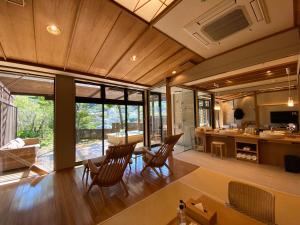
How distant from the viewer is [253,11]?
2.44 metres

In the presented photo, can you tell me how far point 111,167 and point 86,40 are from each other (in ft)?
8.87

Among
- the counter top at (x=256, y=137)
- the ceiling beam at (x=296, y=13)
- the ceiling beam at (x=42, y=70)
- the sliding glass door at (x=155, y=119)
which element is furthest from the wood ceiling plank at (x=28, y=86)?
the ceiling beam at (x=296, y=13)

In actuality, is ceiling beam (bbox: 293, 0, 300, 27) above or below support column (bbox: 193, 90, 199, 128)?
above

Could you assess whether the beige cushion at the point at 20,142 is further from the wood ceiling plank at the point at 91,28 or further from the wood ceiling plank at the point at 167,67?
the wood ceiling plank at the point at 167,67

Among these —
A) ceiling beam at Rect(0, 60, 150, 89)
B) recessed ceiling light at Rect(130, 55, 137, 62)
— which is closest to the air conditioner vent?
recessed ceiling light at Rect(130, 55, 137, 62)

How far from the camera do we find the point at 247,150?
4.42 meters

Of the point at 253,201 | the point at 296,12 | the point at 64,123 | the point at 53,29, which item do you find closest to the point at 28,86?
the point at 64,123

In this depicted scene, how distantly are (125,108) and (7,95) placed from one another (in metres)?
3.62

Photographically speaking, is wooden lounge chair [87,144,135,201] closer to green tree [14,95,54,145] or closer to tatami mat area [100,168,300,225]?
tatami mat area [100,168,300,225]

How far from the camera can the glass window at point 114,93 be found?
5.41 metres

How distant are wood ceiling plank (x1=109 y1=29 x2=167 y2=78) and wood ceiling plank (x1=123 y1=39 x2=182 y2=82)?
0.42ft

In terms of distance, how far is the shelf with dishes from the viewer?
4.25m

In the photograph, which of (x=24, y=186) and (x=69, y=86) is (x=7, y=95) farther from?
(x=24, y=186)

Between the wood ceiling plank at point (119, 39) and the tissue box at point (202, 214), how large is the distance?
9.76ft
